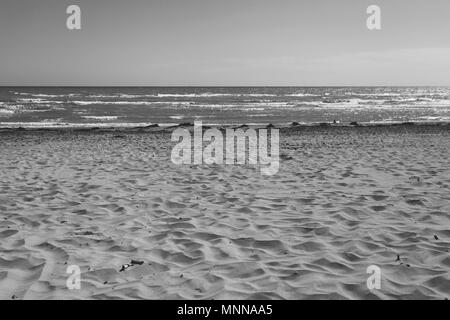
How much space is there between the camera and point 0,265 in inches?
161

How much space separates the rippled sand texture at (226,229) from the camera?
3713 mm

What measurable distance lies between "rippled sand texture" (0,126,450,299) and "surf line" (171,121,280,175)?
0.76 m

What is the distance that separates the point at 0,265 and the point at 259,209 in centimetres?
338

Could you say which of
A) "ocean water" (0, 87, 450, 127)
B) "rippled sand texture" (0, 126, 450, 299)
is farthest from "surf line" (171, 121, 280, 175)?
"ocean water" (0, 87, 450, 127)

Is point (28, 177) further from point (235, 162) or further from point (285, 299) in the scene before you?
point (285, 299)

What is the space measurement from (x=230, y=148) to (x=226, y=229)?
24.7ft

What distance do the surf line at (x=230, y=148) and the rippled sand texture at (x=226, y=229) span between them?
755 millimetres

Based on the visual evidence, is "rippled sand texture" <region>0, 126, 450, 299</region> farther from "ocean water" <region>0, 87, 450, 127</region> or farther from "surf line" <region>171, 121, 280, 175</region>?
"ocean water" <region>0, 87, 450, 127</region>

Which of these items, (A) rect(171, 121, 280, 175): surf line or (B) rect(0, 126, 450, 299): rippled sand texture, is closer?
(B) rect(0, 126, 450, 299): rippled sand texture

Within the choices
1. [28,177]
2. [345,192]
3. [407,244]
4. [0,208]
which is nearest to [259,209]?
[345,192]

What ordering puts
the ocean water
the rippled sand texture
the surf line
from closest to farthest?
the rippled sand texture → the surf line → the ocean water

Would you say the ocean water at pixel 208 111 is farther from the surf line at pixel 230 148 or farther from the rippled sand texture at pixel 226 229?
the rippled sand texture at pixel 226 229

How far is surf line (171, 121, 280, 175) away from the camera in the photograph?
10.0 m

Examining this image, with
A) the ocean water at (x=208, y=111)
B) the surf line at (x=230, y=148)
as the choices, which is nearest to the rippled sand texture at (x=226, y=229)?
the surf line at (x=230, y=148)
